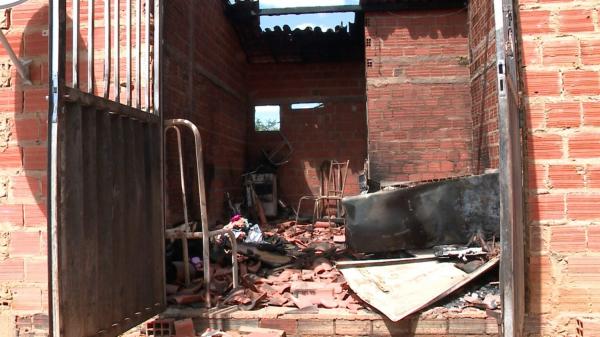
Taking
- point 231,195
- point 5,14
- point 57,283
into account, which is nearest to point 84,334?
point 57,283

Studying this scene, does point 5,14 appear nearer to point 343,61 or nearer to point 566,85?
point 566,85

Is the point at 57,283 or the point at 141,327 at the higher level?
the point at 57,283

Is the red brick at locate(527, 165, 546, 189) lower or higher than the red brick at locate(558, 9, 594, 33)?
lower

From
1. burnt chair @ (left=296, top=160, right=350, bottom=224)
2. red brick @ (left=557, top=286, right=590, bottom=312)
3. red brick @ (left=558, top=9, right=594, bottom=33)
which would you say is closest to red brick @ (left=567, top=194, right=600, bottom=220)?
red brick @ (left=557, top=286, right=590, bottom=312)

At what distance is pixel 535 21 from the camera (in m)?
3.58

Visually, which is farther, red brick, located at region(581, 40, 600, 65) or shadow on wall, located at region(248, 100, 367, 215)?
shadow on wall, located at region(248, 100, 367, 215)

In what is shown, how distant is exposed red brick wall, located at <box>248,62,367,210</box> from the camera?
10953mm

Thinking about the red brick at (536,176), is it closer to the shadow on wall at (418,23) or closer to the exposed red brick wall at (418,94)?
the exposed red brick wall at (418,94)

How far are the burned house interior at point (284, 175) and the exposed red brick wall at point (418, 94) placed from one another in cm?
2

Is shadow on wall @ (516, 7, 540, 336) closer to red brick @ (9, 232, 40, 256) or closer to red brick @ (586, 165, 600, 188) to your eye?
red brick @ (586, 165, 600, 188)

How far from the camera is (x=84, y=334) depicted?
284cm

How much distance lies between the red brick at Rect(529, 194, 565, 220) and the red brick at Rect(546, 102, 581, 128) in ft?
1.76

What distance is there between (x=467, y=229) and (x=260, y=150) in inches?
274

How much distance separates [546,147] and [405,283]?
166cm
